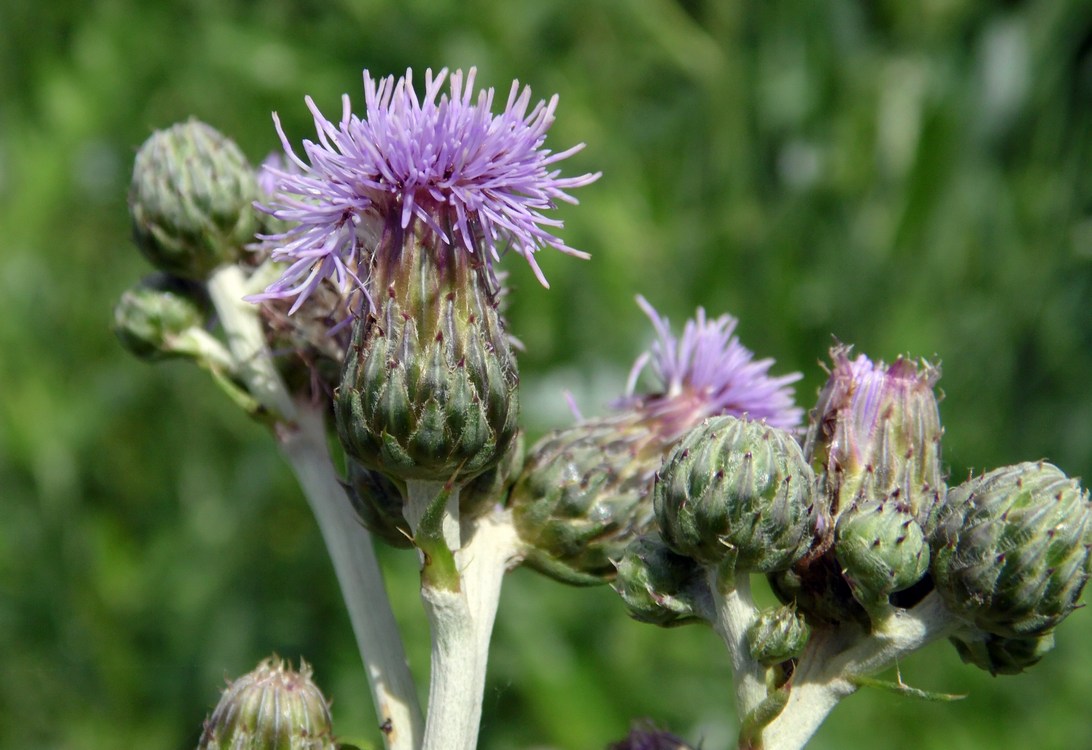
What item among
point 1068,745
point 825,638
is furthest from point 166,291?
point 1068,745

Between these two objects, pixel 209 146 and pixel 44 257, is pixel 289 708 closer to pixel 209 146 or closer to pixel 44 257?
pixel 209 146

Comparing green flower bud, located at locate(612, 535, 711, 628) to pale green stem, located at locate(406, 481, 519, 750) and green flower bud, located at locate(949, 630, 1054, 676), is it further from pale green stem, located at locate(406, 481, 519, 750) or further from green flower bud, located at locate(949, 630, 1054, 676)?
green flower bud, located at locate(949, 630, 1054, 676)

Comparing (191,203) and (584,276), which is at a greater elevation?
(584,276)

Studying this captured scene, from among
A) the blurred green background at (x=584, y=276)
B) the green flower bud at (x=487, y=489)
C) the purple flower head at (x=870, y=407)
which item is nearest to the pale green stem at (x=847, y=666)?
the purple flower head at (x=870, y=407)

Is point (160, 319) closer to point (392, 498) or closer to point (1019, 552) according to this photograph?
point (392, 498)

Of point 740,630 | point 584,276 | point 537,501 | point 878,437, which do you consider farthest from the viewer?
point 584,276

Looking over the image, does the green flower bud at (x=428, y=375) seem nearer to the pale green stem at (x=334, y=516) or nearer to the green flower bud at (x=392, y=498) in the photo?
the green flower bud at (x=392, y=498)

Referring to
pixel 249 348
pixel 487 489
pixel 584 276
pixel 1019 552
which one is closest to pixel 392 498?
pixel 487 489

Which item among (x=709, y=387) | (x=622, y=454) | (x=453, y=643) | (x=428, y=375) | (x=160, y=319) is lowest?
(x=453, y=643)
